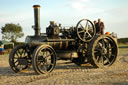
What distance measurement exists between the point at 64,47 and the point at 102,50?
172 centimetres

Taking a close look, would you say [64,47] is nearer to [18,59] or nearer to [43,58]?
[43,58]

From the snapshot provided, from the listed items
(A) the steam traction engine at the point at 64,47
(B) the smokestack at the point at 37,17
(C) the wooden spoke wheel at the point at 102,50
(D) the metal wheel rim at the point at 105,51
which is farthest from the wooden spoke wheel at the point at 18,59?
(D) the metal wheel rim at the point at 105,51

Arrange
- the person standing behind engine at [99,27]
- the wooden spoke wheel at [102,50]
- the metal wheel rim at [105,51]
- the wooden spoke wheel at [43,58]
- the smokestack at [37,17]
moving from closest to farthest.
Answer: the wooden spoke wheel at [43,58], the smokestack at [37,17], the wooden spoke wheel at [102,50], the metal wheel rim at [105,51], the person standing behind engine at [99,27]

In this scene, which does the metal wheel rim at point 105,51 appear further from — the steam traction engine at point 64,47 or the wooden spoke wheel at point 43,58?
the wooden spoke wheel at point 43,58

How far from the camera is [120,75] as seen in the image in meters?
6.14

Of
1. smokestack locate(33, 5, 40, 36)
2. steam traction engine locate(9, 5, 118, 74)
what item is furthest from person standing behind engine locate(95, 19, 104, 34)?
smokestack locate(33, 5, 40, 36)

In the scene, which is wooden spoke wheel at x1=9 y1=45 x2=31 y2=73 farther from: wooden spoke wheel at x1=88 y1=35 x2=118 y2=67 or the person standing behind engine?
the person standing behind engine

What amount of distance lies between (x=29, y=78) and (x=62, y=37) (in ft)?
7.74

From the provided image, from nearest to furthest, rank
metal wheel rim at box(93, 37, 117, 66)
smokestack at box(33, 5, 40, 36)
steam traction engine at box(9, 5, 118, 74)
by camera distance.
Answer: steam traction engine at box(9, 5, 118, 74) → smokestack at box(33, 5, 40, 36) → metal wheel rim at box(93, 37, 117, 66)

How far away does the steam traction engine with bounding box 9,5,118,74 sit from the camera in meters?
7.02

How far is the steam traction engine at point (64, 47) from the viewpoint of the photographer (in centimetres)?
702

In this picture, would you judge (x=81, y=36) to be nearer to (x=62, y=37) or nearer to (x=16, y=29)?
(x=62, y=37)

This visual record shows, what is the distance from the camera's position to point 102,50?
8.30 m

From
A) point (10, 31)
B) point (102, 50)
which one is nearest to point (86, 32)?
point (102, 50)
